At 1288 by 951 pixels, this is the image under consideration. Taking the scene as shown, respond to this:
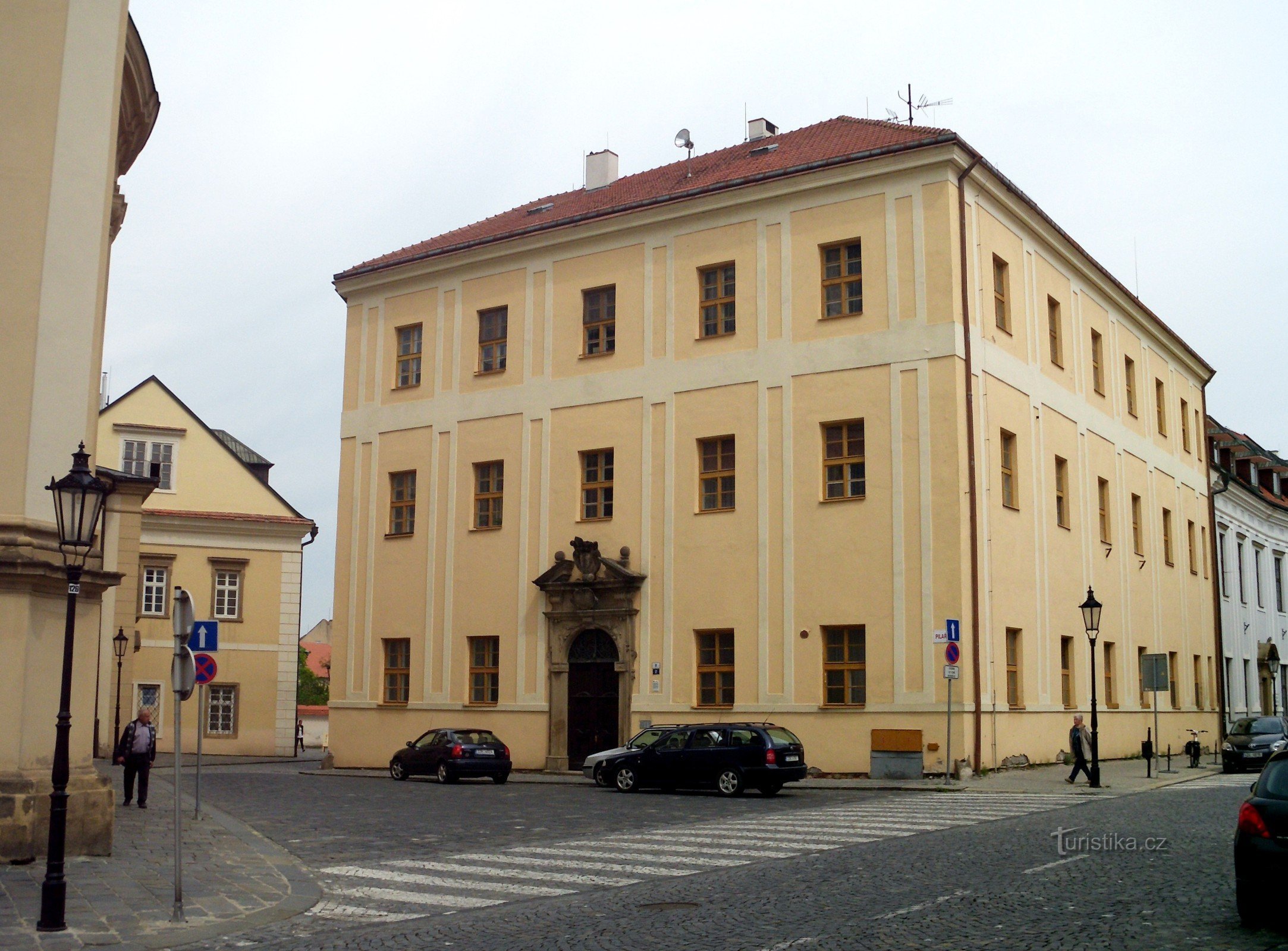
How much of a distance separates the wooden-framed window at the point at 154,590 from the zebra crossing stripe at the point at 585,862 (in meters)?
36.3

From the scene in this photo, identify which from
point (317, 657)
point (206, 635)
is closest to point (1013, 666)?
point (206, 635)

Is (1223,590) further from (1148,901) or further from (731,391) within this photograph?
→ (1148,901)

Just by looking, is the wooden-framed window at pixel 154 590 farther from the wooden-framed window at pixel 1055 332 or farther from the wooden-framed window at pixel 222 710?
the wooden-framed window at pixel 1055 332

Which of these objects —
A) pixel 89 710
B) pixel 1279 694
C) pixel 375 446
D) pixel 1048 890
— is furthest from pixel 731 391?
pixel 1279 694

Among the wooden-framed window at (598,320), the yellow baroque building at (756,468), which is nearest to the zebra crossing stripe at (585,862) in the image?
the yellow baroque building at (756,468)

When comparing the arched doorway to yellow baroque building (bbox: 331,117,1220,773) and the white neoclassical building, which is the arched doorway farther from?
the white neoclassical building

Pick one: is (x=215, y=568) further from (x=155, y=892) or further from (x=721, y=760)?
(x=155, y=892)

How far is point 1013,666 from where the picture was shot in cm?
3042

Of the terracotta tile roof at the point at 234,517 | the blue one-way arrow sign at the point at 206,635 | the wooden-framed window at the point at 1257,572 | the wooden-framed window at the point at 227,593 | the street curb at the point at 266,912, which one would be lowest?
the street curb at the point at 266,912

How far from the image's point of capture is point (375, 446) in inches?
1515

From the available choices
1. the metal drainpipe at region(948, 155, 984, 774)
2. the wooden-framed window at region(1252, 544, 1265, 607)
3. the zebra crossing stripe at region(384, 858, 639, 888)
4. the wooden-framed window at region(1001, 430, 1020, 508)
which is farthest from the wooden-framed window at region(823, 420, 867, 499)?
the wooden-framed window at region(1252, 544, 1265, 607)

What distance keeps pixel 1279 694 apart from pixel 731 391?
3504cm

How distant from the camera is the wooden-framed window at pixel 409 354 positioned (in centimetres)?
3822

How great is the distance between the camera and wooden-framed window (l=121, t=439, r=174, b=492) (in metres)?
49.8
